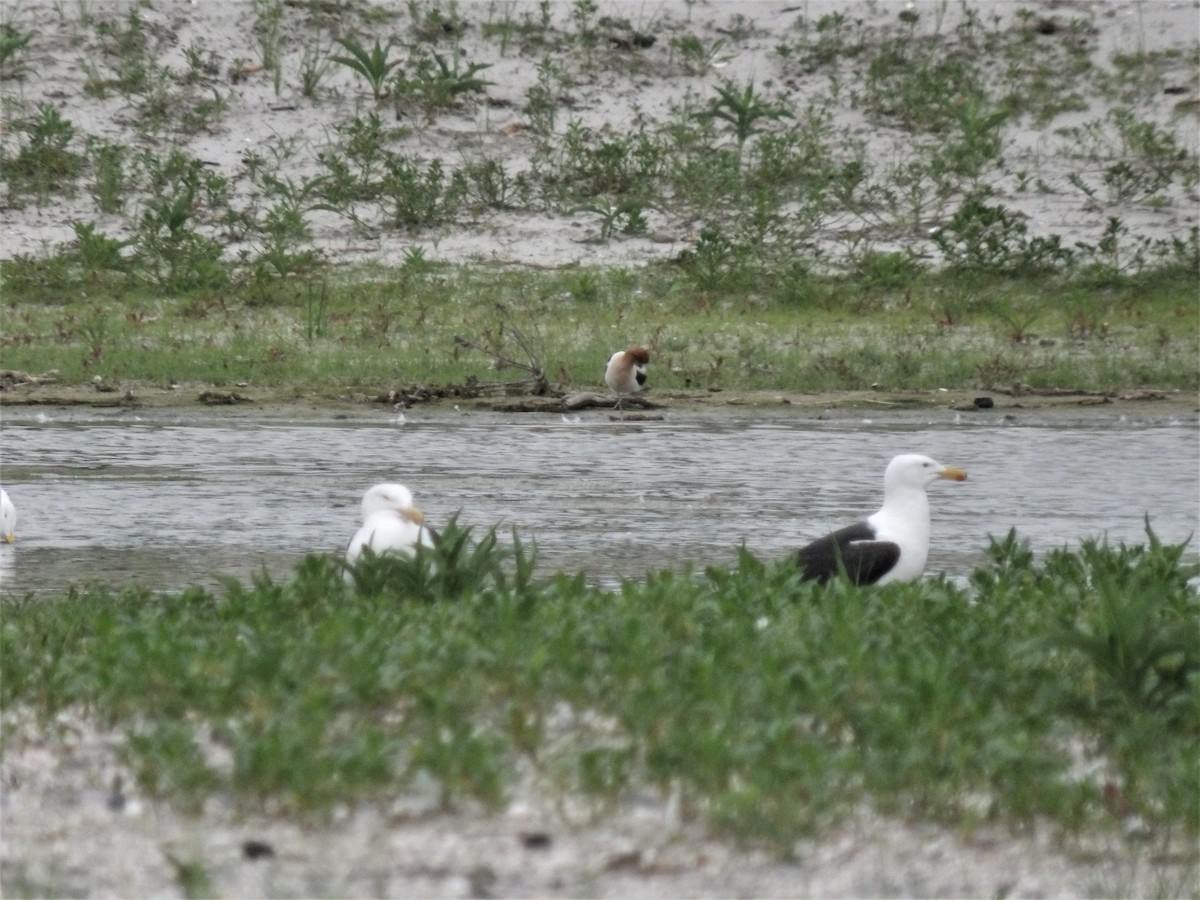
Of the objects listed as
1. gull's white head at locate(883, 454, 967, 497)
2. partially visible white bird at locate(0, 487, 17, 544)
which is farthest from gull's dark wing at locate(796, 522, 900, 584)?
partially visible white bird at locate(0, 487, 17, 544)

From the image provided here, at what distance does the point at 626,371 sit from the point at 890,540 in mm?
7571

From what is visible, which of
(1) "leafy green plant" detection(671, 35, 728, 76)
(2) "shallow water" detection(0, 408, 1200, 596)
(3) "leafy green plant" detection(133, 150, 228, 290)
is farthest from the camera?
(1) "leafy green plant" detection(671, 35, 728, 76)

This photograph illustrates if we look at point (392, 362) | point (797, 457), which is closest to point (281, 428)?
point (392, 362)

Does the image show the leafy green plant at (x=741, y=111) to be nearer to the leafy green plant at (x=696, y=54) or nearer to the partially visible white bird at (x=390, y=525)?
the leafy green plant at (x=696, y=54)

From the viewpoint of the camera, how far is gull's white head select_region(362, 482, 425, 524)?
293 inches

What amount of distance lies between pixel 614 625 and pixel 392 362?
11056 millimetres

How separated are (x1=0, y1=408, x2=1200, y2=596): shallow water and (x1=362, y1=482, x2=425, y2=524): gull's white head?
50cm

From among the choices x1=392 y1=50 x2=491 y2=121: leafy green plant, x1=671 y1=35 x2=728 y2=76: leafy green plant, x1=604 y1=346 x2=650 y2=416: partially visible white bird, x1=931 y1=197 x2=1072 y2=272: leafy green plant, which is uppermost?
x1=671 y1=35 x2=728 y2=76: leafy green plant

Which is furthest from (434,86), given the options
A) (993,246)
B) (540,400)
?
(540,400)

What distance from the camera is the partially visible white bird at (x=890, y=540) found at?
7.72 metres

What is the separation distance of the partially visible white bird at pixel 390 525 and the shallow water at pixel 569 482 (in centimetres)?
53

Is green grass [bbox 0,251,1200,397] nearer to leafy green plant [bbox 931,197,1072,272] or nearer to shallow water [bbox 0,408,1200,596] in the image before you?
leafy green plant [bbox 931,197,1072,272]

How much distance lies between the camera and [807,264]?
20219mm

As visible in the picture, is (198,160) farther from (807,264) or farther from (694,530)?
(694,530)
